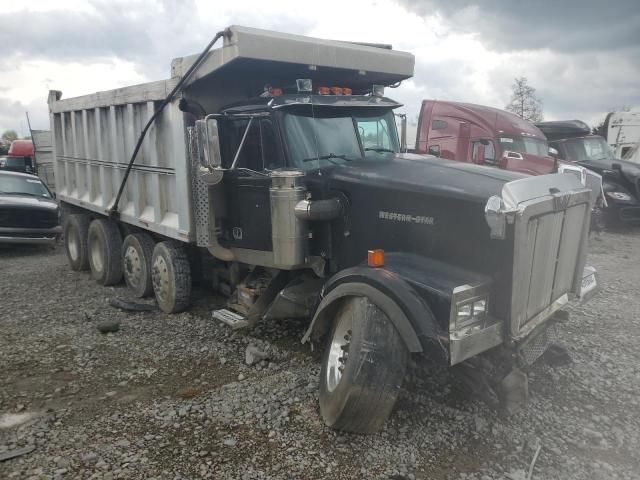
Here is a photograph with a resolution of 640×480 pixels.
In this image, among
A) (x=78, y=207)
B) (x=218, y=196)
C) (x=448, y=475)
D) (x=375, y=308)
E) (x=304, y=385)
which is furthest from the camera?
(x=78, y=207)

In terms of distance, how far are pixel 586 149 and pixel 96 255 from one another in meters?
12.7

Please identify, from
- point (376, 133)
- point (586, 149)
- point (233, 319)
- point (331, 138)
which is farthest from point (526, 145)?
point (233, 319)

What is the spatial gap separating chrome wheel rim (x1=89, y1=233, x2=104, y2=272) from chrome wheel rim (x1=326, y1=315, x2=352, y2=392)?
5319 millimetres

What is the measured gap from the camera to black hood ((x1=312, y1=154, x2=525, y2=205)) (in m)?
3.95

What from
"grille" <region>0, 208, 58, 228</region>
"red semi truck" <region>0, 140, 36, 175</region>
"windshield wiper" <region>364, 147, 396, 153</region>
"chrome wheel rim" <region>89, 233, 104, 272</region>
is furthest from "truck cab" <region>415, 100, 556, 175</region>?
"red semi truck" <region>0, 140, 36, 175</region>

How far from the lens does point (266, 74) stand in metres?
5.73

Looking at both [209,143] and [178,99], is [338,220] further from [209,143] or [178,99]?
[178,99]

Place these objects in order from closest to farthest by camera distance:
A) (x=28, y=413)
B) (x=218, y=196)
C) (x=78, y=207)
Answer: (x=28, y=413) → (x=218, y=196) → (x=78, y=207)

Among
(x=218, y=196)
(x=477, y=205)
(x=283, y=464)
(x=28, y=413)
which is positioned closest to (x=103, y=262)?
(x=218, y=196)

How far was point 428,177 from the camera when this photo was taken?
427 centimetres

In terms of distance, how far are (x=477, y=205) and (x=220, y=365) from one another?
2870 millimetres

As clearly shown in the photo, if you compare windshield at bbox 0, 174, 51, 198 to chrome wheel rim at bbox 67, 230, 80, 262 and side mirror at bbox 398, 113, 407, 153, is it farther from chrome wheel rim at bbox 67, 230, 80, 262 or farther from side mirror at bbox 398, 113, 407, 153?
side mirror at bbox 398, 113, 407, 153

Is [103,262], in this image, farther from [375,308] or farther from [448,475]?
[448,475]

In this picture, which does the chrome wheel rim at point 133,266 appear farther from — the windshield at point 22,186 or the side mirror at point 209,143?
the windshield at point 22,186
